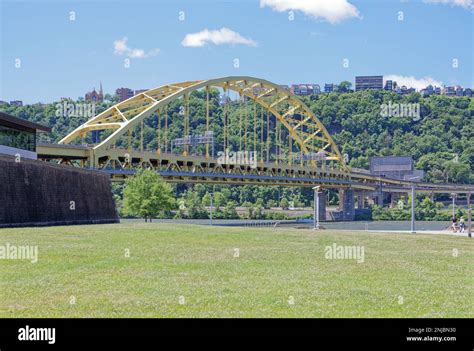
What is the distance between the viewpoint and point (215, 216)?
395 feet

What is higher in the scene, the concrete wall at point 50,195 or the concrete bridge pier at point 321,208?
the concrete wall at point 50,195

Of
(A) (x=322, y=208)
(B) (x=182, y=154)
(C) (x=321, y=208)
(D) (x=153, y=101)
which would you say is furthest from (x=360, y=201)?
(D) (x=153, y=101)

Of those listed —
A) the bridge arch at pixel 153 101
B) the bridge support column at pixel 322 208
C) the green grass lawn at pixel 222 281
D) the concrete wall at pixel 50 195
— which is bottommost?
the bridge support column at pixel 322 208

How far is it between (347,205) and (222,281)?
Result: 116449mm

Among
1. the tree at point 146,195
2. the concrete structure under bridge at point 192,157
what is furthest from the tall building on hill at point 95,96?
the tree at point 146,195

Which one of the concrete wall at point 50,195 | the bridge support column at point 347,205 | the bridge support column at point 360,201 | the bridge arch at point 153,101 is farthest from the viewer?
the bridge support column at point 360,201

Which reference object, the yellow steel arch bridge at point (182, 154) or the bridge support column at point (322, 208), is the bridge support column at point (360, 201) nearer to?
the yellow steel arch bridge at point (182, 154)

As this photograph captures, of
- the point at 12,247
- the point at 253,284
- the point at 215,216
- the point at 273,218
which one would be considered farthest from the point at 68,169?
the point at 273,218

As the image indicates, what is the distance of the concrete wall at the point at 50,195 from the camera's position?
3325 centimetres

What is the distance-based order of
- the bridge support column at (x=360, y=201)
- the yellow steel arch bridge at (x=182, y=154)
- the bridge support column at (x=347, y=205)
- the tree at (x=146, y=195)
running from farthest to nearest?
the bridge support column at (x=360, y=201), the bridge support column at (x=347, y=205), the yellow steel arch bridge at (x=182, y=154), the tree at (x=146, y=195)

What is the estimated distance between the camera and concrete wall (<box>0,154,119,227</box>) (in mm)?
33250

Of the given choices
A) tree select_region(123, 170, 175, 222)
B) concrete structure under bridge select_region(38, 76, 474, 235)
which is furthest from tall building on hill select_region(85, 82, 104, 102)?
tree select_region(123, 170, 175, 222)

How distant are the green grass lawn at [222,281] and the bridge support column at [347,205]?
10402 centimetres
